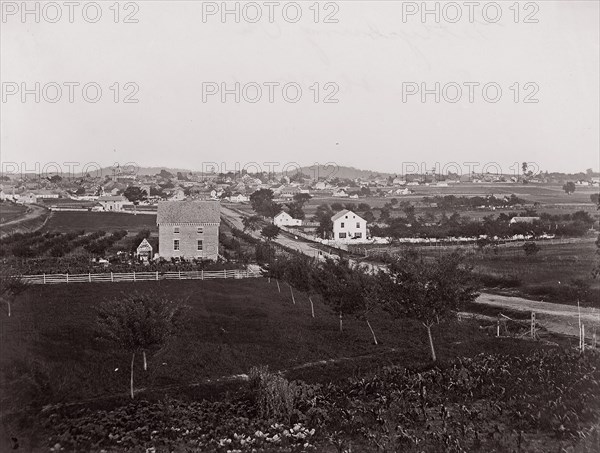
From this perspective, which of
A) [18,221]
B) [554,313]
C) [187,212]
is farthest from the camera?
[18,221]

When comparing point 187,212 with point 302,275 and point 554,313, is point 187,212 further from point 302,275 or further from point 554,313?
point 554,313

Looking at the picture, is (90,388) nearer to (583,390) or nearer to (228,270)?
(583,390)

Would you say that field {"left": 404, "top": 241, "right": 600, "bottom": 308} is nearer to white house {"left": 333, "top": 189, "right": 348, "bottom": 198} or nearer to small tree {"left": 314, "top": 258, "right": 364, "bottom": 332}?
small tree {"left": 314, "top": 258, "right": 364, "bottom": 332}

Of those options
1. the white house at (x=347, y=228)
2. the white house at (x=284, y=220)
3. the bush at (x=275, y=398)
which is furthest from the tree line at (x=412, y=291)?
the white house at (x=284, y=220)

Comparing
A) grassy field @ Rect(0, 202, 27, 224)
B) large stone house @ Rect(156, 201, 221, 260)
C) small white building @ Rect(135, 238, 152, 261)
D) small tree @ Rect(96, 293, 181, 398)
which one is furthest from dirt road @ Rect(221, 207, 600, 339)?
grassy field @ Rect(0, 202, 27, 224)

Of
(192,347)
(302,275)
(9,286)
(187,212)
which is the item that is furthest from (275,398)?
(187,212)

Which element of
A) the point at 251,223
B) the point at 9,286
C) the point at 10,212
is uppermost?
the point at 10,212

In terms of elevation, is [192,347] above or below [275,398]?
below
